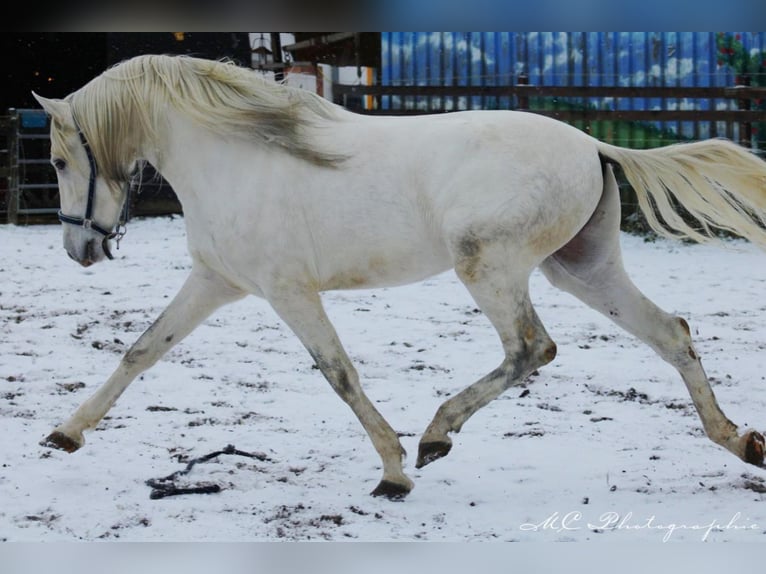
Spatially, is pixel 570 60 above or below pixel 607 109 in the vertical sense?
above

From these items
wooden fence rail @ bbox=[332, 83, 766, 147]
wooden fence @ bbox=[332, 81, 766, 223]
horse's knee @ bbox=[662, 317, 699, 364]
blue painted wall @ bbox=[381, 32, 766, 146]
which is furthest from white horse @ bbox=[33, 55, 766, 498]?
wooden fence @ bbox=[332, 81, 766, 223]

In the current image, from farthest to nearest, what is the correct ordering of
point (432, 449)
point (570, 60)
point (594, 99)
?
→ 1. point (594, 99)
2. point (570, 60)
3. point (432, 449)

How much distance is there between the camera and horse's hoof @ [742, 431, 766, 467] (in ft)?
8.96

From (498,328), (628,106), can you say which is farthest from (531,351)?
(628,106)

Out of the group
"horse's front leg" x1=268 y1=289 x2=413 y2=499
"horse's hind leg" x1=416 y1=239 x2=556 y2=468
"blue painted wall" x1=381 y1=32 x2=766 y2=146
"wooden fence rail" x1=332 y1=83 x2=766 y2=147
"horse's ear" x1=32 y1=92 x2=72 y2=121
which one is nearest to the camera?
"horse's hind leg" x1=416 y1=239 x2=556 y2=468

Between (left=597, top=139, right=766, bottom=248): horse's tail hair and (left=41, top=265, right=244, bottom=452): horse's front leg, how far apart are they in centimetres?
120

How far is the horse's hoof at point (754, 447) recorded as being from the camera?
2.73 meters

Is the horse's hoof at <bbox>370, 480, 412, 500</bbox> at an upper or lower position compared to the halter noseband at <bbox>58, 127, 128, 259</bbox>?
lower

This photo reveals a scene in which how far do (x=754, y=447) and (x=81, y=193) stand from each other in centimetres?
206

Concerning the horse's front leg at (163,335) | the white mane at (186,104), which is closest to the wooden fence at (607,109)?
the white mane at (186,104)

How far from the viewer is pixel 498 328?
8.72 ft

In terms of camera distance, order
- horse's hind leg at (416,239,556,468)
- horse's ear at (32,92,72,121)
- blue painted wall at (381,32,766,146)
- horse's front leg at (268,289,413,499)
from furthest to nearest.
Answer: blue painted wall at (381,32,766,146) → horse's ear at (32,92,72,121) → horse's front leg at (268,289,413,499) → horse's hind leg at (416,239,556,468)

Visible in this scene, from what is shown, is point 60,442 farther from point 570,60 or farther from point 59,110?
point 570,60

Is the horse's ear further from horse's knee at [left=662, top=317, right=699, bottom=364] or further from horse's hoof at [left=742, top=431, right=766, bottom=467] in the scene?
horse's hoof at [left=742, top=431, right=766, bottom=467]
